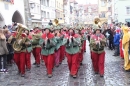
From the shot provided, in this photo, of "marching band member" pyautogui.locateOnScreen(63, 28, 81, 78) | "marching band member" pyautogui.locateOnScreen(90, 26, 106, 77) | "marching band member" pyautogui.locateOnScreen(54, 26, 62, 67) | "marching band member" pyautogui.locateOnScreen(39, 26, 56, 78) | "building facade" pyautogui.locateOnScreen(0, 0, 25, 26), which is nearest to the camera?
"marching band member" pyautogui.locateOnScreen(90, 26, 106, 77)

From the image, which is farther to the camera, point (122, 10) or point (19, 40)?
point (122, 10)

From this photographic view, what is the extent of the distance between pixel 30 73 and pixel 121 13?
122 feet

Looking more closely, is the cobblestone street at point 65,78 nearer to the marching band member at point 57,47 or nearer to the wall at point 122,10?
the marching band member at point 57,47

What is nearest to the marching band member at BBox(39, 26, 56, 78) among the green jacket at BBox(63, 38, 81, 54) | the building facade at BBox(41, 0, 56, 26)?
the green jacket at BBox(63, 38, 81, 54)

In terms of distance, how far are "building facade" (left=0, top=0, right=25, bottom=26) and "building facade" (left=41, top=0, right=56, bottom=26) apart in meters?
12.9

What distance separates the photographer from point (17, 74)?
34.5ft

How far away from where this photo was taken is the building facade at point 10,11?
22.8 meters

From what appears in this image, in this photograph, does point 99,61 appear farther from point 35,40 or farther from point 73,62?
point 35,40

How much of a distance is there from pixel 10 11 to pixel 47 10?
22603mm

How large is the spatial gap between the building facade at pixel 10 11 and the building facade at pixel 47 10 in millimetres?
12914

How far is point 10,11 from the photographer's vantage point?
81.8ft

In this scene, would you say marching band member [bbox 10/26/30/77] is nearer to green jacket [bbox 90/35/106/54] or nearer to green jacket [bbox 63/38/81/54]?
green jacket [bbox 63/38/81/54]

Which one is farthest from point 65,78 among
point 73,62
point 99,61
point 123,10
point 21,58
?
→ point 123,10

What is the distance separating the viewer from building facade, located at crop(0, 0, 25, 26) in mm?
22766
